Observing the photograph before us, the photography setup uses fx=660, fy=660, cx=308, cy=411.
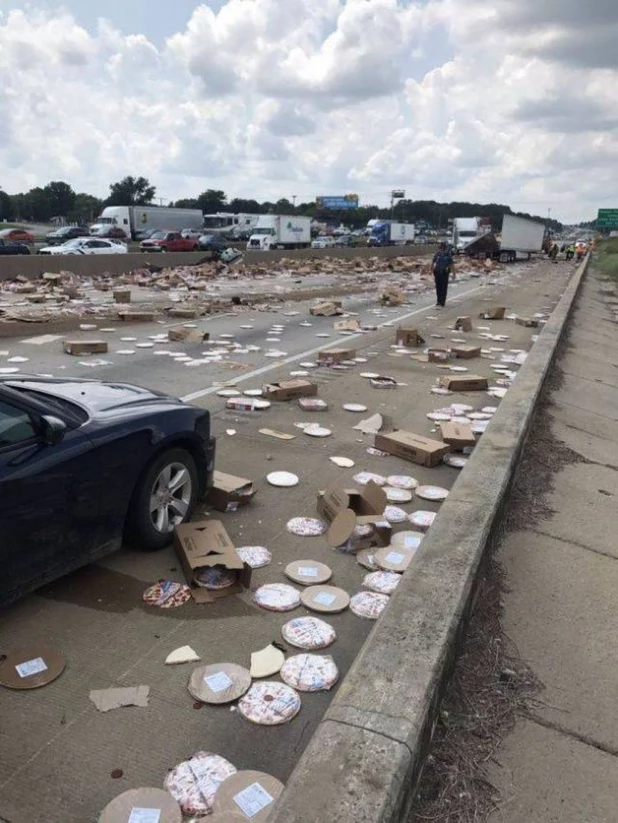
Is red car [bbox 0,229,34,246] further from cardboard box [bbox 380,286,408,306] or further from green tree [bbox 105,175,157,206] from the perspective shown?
green tree [bbox 105,175,157,206]

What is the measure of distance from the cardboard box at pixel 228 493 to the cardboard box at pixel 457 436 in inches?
95.5

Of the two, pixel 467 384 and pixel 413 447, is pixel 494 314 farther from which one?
pixel 413 447

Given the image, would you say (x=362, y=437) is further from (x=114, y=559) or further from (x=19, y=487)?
(x=19, y=487)

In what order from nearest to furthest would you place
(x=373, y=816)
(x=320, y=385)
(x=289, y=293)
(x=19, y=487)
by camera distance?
(x=373, y=816)
(x=19, y=487)
(x=320, y=385)
(x=289, y=293)

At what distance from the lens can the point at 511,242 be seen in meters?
55.9

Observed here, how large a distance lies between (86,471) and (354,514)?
1818 mm

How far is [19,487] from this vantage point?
10.5ft

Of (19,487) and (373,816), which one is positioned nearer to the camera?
(373,816)

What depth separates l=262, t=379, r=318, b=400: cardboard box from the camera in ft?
27.4

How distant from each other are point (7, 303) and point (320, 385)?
38.5ft

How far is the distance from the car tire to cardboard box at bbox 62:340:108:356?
7.25m

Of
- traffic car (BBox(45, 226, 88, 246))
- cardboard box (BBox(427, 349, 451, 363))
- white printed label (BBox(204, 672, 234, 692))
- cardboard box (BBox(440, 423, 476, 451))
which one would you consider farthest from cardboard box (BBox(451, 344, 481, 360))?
traffic car (BBox(45, 226, 88, 246))

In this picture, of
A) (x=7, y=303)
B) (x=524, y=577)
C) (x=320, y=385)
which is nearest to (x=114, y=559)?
(x=524, y=577)

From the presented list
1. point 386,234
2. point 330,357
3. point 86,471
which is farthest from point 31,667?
point 386,234
